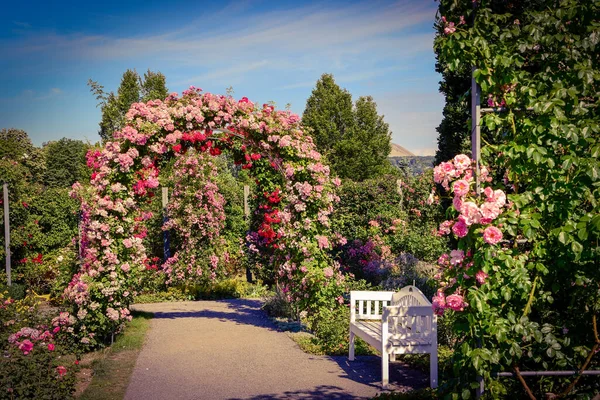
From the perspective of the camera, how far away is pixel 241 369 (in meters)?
5.89

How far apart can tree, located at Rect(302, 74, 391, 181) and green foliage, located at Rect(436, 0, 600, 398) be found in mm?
23537

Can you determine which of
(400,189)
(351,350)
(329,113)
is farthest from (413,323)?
(329,113)

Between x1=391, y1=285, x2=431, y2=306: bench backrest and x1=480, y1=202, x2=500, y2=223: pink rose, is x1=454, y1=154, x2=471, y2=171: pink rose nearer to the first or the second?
x1=480, y1=202, x2=500, y2=223: pink rose

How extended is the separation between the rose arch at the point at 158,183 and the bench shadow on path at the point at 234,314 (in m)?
1.10

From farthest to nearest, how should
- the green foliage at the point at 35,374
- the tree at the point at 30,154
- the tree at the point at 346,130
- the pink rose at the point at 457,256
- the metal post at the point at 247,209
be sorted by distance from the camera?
the tree at the point at 30,154
the tree at the point at 346,130
the metal post at the point at 247,209
the green foliage at the point at 35,374
the pink rose at the point at 457,256

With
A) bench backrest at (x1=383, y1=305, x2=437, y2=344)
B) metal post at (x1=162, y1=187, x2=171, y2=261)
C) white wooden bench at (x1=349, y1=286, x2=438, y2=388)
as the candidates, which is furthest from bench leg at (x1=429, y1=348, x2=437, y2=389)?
metal post at (x1=162, y1=187, x2=171, y2=261)

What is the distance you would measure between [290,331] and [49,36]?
23.7ft

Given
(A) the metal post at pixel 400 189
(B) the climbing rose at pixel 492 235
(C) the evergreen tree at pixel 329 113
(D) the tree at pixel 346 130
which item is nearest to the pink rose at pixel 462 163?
(B) the climbing rose at pixel 492 235

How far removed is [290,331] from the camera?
7.93m

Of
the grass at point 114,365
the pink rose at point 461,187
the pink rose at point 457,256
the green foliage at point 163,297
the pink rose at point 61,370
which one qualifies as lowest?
the green foliage at point 163,297

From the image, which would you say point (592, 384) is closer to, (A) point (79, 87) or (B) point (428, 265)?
(B) point (428, 265)

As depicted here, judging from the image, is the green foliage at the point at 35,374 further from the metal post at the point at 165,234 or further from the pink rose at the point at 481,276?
the metal post at the point at 165,234

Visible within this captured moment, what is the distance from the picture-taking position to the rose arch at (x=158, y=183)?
6.88 meters

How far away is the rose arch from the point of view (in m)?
6.88
